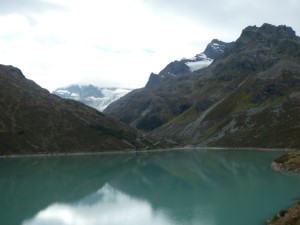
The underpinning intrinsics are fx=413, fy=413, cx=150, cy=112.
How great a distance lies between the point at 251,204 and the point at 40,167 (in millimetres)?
109265

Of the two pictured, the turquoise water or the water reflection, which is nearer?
the water reflection

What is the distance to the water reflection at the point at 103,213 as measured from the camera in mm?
80688

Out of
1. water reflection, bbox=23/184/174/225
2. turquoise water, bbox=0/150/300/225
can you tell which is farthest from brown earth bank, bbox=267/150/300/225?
water reflection, bbox=23/184/174/225

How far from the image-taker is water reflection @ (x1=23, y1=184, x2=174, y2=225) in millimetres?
80688

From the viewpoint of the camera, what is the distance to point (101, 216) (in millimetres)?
86438

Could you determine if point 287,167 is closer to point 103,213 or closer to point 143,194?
point 143,194

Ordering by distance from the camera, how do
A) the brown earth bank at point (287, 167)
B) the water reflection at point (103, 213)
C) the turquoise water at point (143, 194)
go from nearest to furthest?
the brown earth bank at point (287, 167), the water reflection at point (103, 213), the turquoise water at point (143, 194)

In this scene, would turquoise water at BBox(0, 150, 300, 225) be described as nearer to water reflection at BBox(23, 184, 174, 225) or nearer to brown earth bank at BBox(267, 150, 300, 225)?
water reflection at BBox(23, 184, 174, 225)

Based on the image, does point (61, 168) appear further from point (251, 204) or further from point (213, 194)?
point (251, 204)

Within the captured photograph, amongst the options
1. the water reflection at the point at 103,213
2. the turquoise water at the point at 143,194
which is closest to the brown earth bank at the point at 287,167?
the turquoise water at the point at 143,194

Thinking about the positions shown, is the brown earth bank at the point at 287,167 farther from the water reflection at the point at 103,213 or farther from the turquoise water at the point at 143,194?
the water reflection at the point at 103,213

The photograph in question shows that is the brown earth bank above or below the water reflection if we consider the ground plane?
above

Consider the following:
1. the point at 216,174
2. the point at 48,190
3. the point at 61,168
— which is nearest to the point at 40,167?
the point at 61,168

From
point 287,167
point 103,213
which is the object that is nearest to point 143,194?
point 103,213
